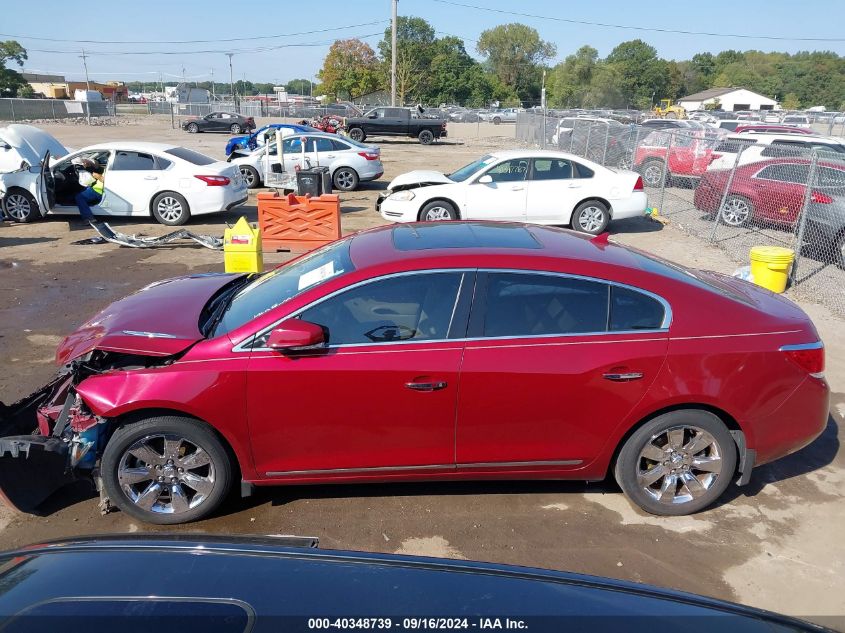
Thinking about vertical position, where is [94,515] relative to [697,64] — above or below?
below

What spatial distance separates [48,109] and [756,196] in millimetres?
54273

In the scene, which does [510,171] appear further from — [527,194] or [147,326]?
[147,326]

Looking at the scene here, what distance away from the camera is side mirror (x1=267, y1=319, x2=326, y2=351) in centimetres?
352

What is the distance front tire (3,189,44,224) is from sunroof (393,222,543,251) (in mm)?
10815

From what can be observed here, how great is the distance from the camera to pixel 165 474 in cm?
382

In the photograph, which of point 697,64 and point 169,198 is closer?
point 169,198

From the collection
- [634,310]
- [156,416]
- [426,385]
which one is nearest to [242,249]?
[156,416]

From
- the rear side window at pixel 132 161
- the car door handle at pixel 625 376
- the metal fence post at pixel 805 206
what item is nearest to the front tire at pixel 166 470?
the car door handle at pixel 625 376

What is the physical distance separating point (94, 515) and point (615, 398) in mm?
3214

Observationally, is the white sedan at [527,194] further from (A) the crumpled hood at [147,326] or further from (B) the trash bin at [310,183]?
(A) the crumpled hood at [147,326]

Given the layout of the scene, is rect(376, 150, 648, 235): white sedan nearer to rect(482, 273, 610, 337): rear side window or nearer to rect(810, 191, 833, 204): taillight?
rect(810, 191, 833, 204): taillight

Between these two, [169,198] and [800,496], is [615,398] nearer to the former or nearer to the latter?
[800,496]

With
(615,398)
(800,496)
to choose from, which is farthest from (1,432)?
(800,496)

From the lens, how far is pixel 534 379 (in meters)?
3.70
